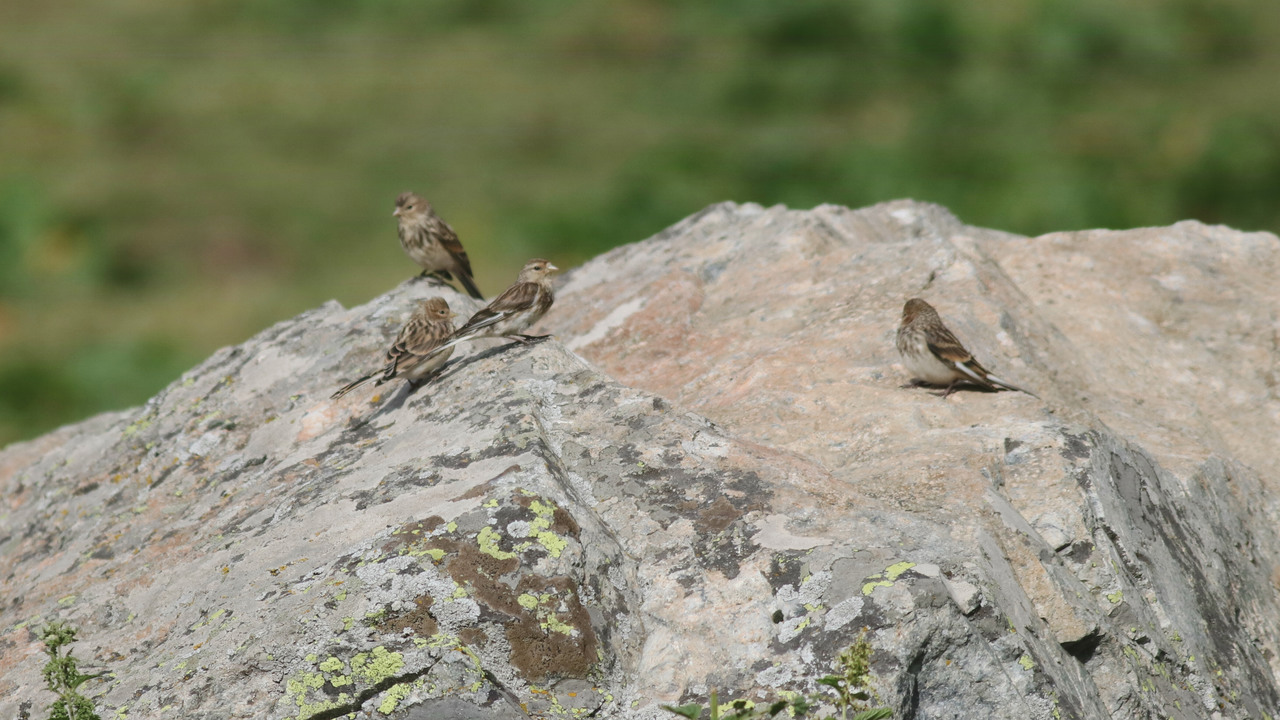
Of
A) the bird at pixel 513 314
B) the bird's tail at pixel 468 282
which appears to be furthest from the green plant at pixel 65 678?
the bird's tail at pixel 468 282

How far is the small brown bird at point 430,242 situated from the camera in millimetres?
10594

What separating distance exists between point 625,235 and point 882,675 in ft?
42.2

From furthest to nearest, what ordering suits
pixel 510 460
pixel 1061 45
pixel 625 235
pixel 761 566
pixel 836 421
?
pixel 1061 45 < pixel 625 235 < pixel 836 421 < pixel 510 460 < pixel 761 566

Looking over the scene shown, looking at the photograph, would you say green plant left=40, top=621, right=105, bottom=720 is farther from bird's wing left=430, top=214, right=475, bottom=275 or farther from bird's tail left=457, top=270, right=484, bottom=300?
bird's tail left=457, top=270, right=484, bottom=300

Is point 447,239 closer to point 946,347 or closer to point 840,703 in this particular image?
point 946,347

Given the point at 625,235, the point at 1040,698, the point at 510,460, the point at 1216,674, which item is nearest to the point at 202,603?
the point at 510,460

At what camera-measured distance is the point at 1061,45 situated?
21531 mm

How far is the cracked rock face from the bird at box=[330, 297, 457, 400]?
0.39ft

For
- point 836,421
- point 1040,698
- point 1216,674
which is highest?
point 836,421

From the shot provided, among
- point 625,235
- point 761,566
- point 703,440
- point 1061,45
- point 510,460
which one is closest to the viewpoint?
point 761,566

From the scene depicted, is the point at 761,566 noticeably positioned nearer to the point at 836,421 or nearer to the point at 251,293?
the point at 836,421

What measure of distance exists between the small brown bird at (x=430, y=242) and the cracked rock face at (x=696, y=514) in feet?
8.12

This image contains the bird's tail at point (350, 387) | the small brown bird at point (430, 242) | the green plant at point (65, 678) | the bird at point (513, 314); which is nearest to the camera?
the green plant at point (65, 678)

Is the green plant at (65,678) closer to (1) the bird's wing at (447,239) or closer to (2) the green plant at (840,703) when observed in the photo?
(2) the green plant at (840,703)
